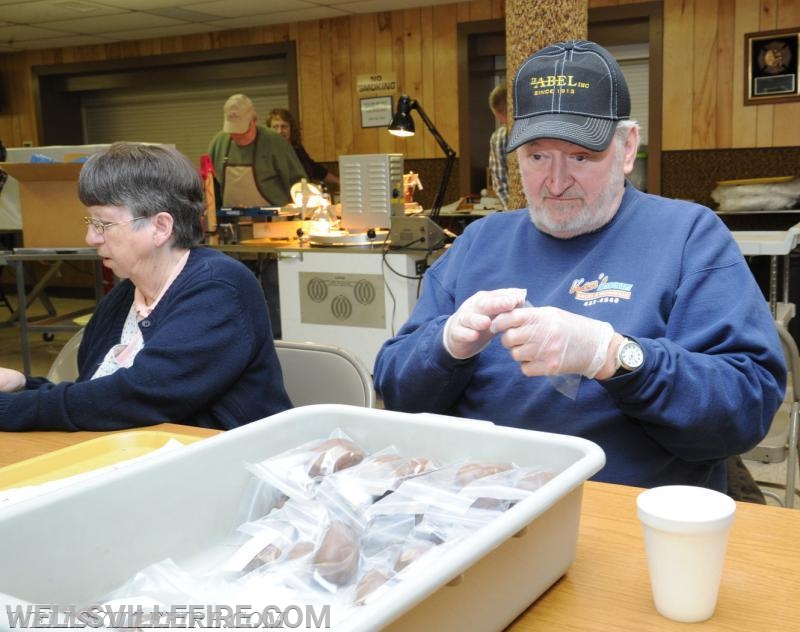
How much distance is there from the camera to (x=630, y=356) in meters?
1.21

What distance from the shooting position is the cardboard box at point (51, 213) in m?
4.28

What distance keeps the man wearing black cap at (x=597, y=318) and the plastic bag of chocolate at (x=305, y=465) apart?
33cm

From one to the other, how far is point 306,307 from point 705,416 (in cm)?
347

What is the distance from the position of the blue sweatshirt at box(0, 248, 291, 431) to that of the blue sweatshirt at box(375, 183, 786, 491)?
0.30 m

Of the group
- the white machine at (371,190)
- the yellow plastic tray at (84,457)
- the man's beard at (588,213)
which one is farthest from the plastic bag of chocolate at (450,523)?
the white machine at (371,190)

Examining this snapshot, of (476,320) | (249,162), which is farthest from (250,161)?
(476,320)

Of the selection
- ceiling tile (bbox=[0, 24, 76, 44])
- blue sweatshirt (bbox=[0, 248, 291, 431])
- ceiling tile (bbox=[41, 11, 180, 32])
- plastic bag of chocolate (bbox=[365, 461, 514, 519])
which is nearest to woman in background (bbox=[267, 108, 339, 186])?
ceiling tile (bbox=[41, 11, 180, 32])

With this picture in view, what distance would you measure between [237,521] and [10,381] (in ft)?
3.37

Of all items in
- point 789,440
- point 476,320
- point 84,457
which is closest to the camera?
point 476,320

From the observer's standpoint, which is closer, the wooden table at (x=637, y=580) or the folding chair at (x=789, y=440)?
the wooden table at (x=637, y=580)

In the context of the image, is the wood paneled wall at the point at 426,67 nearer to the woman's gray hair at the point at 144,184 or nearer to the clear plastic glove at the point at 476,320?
the woman's gray hair at the point at 144,184

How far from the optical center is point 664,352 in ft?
4.09

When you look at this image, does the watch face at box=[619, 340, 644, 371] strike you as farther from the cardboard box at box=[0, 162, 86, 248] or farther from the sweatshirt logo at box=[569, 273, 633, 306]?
the cardboard box at box=[0, 162, 86, 248]

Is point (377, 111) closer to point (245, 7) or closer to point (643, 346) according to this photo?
point (245, 7)
